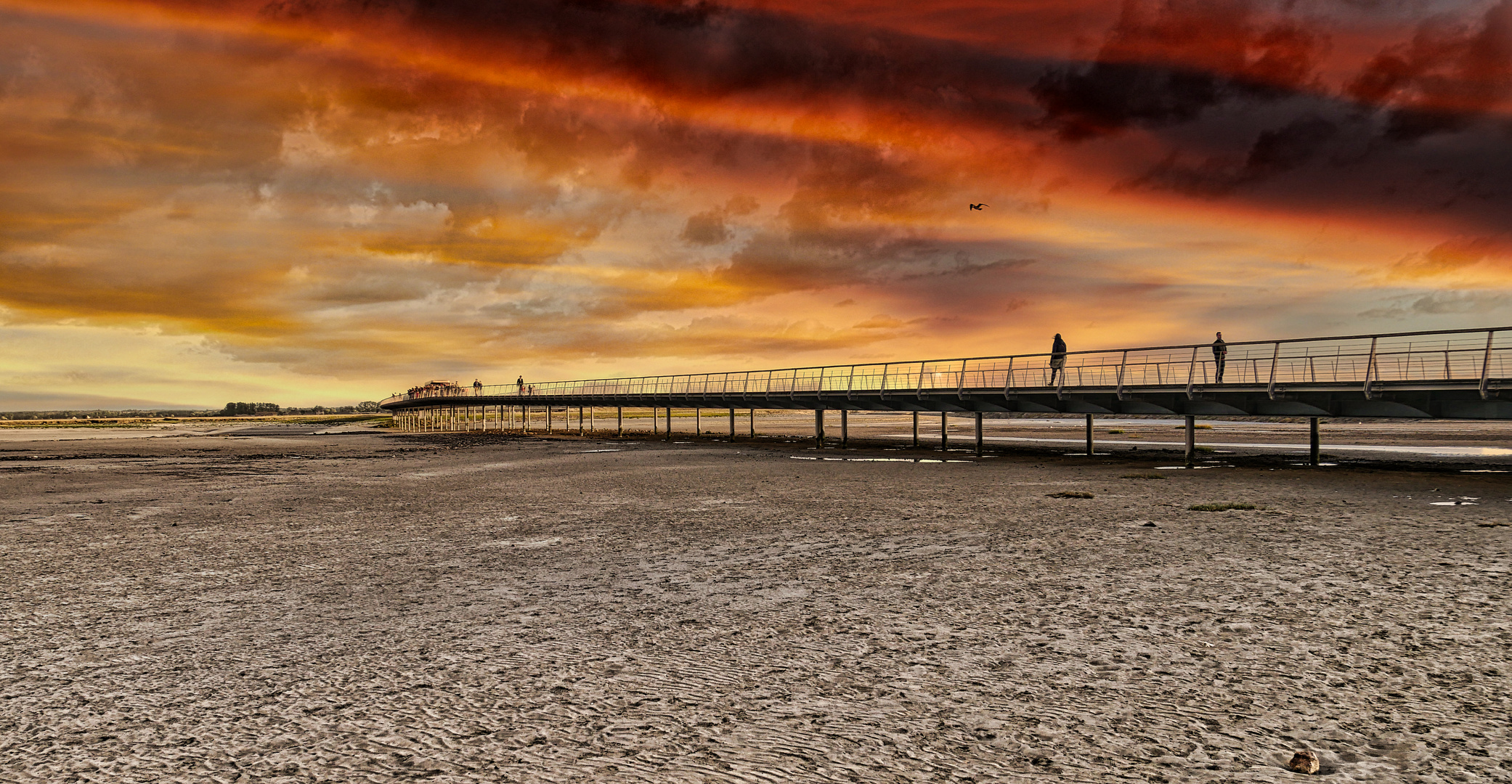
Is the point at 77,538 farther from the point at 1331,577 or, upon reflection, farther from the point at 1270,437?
the point at 1270,437

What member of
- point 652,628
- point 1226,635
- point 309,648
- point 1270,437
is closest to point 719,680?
point 652,628

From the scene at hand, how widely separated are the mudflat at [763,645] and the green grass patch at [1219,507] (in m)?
0.31

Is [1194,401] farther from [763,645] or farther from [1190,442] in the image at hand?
[763,645]

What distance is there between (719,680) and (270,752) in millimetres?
2796

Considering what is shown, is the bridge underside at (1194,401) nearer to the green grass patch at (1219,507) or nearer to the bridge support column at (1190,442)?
the bridge support column at (1190,442)

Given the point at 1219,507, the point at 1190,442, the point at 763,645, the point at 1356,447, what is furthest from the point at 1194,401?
the point at 763,645

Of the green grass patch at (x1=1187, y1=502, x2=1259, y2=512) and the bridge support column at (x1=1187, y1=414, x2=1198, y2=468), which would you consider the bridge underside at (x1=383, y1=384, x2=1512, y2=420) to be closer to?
the bridge support column at (x1=1187, y1=414, x2=1198, y2=468)

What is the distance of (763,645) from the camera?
6.97 meters

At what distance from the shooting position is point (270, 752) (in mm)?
4836

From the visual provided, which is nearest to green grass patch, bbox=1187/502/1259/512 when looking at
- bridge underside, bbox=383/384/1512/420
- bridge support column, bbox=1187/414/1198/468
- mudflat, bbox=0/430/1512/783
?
mudflat, bbox=0/430/1512/783

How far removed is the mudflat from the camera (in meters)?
4.76

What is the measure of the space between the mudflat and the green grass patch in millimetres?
307

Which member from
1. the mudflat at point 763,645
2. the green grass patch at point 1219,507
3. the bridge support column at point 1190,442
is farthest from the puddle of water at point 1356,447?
the green grass patch at point 1219,507

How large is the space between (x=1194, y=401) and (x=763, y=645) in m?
26.9
